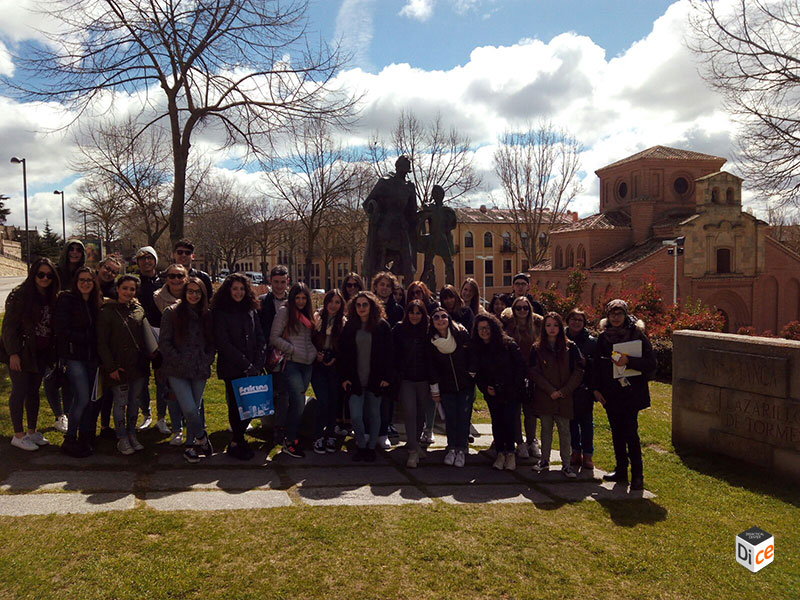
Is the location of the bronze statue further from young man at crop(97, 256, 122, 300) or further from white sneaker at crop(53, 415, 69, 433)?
white sneaker at crop(53, 415, 69, 433)

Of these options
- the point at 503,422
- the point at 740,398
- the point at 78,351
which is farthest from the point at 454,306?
the point at 78,351

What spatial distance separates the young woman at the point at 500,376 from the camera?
5.91 m

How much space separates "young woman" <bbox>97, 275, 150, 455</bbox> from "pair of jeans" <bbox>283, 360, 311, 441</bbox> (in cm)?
141

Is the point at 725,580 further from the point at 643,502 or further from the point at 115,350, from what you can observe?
the point at 115,350

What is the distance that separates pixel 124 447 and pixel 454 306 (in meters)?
3.76

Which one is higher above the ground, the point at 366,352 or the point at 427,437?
the point at 366,352

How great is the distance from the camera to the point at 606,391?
18.7 ft

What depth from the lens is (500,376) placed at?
233 inches

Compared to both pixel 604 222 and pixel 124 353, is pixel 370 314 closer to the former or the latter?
pixel 124 353

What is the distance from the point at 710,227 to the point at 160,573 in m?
44.2

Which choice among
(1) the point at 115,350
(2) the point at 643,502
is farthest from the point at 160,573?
(2) the point at 643,502

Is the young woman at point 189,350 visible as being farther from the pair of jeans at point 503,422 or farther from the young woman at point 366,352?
the pair of jeans at point 503,422

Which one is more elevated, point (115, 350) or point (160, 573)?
point (115, 350)

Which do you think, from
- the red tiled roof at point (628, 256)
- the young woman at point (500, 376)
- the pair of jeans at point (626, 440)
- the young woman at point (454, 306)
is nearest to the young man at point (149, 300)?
the young woman at point (454, 306)
